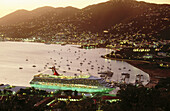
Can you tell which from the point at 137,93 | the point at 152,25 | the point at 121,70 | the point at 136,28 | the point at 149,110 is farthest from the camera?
the point at 136,28

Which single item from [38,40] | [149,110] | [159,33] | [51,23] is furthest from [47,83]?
[51,23]

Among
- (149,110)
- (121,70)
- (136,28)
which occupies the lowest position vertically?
(121,70)

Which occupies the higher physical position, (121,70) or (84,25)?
(84,25)

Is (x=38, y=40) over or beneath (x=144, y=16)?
beneath

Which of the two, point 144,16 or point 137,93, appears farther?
point 144,16

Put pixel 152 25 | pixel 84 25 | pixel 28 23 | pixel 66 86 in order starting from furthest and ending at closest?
pixel 28 23 < pixel 84 25 < pixel 152 25 < pixel 66 86

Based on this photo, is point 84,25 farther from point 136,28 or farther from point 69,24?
point 136,28

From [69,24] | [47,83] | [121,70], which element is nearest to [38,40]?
[69,24]

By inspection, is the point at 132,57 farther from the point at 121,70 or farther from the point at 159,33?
the point at 159,33

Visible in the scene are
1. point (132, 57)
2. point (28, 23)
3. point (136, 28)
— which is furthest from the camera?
point (28, 23)
